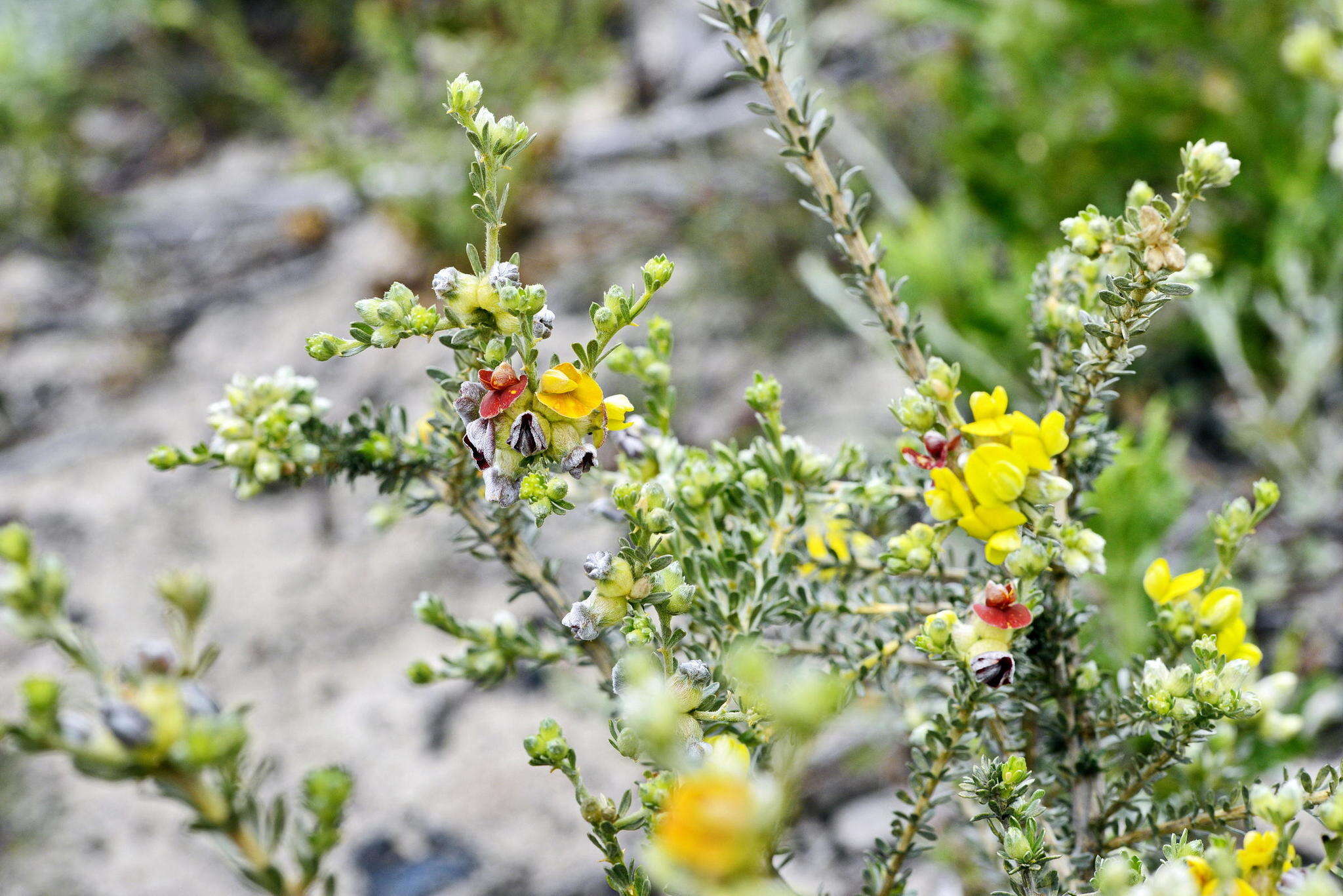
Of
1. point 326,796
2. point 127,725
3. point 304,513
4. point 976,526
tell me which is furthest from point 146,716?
point 304,513

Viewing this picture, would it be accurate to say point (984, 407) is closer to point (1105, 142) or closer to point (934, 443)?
point (934, 443)

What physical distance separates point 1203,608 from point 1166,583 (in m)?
0.03

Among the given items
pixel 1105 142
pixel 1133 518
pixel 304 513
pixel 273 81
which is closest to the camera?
pixel 1133 518

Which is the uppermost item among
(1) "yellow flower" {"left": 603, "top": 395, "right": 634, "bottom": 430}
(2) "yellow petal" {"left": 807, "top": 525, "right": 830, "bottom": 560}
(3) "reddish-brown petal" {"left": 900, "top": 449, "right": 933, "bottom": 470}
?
(2) "yellow petal" {"left": 807, "top": 525, "right": 830, "bottom": 560}

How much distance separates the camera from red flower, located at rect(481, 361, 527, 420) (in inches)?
19.7

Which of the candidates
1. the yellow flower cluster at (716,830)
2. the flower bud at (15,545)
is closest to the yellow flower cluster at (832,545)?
the yellow flower cluster at (716,830)

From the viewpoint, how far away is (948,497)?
0.54 m

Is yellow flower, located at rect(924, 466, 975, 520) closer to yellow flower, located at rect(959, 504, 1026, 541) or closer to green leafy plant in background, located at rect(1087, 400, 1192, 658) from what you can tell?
yellow flower, located at rect(959, 504, 1026, 541)

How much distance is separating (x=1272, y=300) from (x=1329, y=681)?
891mm

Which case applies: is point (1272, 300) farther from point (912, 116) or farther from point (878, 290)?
point (878, 290)

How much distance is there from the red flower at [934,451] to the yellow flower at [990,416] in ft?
0.04

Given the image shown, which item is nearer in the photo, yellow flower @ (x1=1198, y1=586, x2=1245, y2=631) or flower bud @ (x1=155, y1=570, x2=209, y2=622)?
flower bud @ (x1=155, y1=570, x2=209, y2=622)

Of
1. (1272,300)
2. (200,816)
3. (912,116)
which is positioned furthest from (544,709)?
(912,116)

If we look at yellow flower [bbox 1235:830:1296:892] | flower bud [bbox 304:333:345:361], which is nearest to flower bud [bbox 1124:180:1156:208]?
yellow flower [bbox 1235:830:1296:892]
